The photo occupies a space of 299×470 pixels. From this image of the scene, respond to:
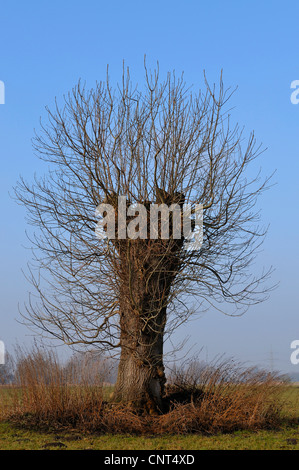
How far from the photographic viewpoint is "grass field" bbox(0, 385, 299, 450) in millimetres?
9812

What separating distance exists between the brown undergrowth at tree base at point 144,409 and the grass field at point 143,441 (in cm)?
48

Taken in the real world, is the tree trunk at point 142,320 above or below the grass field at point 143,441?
above

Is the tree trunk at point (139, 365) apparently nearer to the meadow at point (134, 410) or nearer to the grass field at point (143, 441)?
the meadow at point (134, 410)

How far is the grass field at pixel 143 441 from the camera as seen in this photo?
9.81m

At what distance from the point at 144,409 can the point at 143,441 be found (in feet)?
7.29

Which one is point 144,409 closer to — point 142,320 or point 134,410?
point 134,410

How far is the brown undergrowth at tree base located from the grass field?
480mm

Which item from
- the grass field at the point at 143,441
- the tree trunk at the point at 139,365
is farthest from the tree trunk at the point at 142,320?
the grass field at the point at 143,441

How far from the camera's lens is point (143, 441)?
1038 centimetres

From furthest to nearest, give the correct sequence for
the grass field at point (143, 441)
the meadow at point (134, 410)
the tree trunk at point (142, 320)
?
the tree trunk at point (142, 320), the meadow at point (134, 410), the grass field at point (143, 441)

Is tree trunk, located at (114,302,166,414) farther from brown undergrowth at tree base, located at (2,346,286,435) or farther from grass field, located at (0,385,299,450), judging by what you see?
grass field, located at (0,385,299,450)
